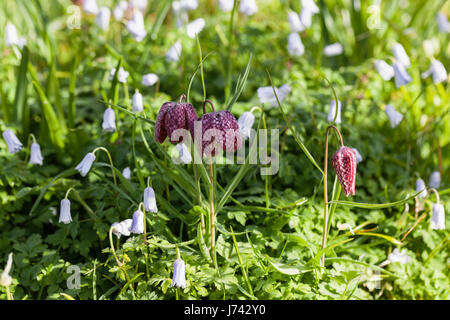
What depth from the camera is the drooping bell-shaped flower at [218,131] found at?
1.33 metres

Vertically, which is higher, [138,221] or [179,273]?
[138,221]

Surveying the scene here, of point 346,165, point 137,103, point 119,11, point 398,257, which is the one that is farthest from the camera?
point 119,11

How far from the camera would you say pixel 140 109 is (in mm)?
1958

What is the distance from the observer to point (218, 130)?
1324 mm

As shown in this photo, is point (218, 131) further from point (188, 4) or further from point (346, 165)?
point (188, 4)

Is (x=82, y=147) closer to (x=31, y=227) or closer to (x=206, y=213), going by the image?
(x=31, y=227)

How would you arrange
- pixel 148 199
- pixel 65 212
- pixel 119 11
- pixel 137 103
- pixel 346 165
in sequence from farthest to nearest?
1. pixel 119 11
2. pixel 137 103
3. pixel 65 212
4. pixel 148 199
5. pixel 346 165

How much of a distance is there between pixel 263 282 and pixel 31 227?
1012mm

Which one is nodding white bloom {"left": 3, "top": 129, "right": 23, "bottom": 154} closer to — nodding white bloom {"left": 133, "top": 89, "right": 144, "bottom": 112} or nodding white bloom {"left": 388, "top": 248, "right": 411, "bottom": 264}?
nodding white bloom {"left": 133, "top": 89, "right": 144, "bottom": 112}

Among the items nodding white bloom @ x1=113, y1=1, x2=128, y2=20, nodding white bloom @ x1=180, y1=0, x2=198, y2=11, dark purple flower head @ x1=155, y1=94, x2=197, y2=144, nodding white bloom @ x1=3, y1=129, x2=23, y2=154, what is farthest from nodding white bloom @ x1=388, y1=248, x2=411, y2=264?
nodding white bloom @ x1=113, y1=1, x2=128, y2=20

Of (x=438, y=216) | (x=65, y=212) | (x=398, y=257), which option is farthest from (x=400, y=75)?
(x=65, y=212)

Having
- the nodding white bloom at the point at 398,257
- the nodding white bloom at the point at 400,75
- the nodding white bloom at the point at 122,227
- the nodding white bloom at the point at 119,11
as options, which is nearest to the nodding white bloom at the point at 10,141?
the nodding white bloom at the point at 122,227
